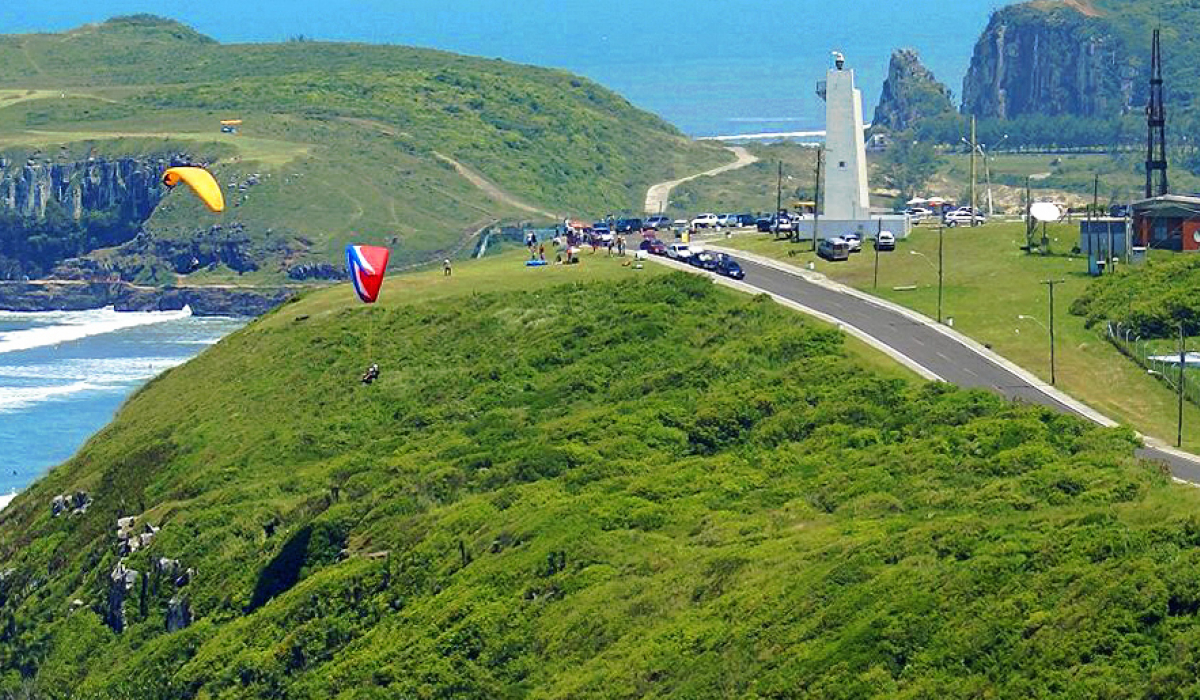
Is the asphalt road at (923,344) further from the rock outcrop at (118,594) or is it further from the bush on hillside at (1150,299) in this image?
the rock outcrop at (118,594)

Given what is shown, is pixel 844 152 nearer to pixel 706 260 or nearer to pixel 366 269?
pixel 706 260

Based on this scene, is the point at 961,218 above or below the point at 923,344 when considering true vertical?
above

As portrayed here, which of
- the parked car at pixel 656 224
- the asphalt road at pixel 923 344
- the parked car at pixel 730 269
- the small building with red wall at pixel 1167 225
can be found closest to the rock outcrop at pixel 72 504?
the asphalt road at pixel 923 344

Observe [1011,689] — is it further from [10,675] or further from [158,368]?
[158,368]

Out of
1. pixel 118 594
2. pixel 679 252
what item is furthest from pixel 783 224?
pixel 118 594

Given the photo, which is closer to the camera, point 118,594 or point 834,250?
point 118,594

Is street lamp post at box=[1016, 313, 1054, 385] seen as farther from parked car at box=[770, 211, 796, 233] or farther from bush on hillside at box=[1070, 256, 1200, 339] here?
parked car at box=[770, 211, 796, 233]

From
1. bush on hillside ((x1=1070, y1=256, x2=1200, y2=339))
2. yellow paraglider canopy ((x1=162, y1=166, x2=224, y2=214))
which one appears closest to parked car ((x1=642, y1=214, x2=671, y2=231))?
bush on hillside ((x1=1070, y1=256, x2=1200, y2=339))
